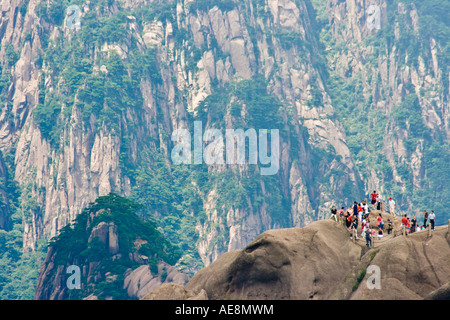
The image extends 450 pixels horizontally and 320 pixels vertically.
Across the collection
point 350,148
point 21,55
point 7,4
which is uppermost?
point 7,4

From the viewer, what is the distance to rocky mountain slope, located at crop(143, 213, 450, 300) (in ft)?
194

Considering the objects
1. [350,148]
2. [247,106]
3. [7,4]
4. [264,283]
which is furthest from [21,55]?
[264,283]

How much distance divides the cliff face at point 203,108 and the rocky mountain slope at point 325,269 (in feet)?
301

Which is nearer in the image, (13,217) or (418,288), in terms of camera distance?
(418,288)

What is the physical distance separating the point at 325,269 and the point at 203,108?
12064 cm

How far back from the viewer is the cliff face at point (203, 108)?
16512 cm

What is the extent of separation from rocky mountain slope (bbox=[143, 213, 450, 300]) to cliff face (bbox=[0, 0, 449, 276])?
91.7 metres

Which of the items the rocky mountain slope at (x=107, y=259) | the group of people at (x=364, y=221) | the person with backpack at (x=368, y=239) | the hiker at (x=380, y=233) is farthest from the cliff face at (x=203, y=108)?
the person with backpack at (x=368, y=239)

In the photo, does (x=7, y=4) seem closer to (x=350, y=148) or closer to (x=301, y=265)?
(x=350, y=148)

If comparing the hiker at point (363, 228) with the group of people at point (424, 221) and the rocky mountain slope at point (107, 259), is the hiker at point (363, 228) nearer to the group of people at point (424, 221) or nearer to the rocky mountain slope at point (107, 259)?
the group of people at point (424, 221)

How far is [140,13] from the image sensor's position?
188375 millimetres
